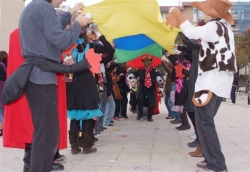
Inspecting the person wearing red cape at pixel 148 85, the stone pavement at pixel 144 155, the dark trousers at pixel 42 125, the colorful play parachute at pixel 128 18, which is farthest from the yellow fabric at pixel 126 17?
the person wearing red cape at pixel 148 85

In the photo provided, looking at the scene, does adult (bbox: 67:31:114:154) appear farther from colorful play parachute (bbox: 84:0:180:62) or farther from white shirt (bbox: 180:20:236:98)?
white shirt (bbox: 180:20:236:98)

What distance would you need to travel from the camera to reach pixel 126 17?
552 cm

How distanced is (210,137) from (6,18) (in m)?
31.0

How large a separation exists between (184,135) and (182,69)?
162cm

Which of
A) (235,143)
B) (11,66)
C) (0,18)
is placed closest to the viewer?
(11,66)

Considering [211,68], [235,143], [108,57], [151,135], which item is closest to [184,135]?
[151,135]

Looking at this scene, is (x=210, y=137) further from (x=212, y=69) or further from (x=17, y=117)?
(x=17, y=117)

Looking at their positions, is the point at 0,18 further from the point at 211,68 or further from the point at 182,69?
the point at 211,68

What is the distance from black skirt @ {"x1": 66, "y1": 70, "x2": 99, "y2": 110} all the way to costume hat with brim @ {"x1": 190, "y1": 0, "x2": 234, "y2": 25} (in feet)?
6.61

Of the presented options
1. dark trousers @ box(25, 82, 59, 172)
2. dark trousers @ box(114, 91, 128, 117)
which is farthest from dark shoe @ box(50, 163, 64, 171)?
dark trousers @ box(114, 91, 128, 117)

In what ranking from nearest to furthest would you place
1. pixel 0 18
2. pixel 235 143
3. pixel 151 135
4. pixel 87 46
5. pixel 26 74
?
pixel 26 74, pixel 87 46, pixel 235 143, pixel 151 135, pixel 0 18

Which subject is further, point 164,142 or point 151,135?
point 151,135

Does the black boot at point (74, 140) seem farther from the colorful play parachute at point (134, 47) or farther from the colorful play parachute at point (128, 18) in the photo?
the colorful play parachute at point (134, 47)

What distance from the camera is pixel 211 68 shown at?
12.6ft
